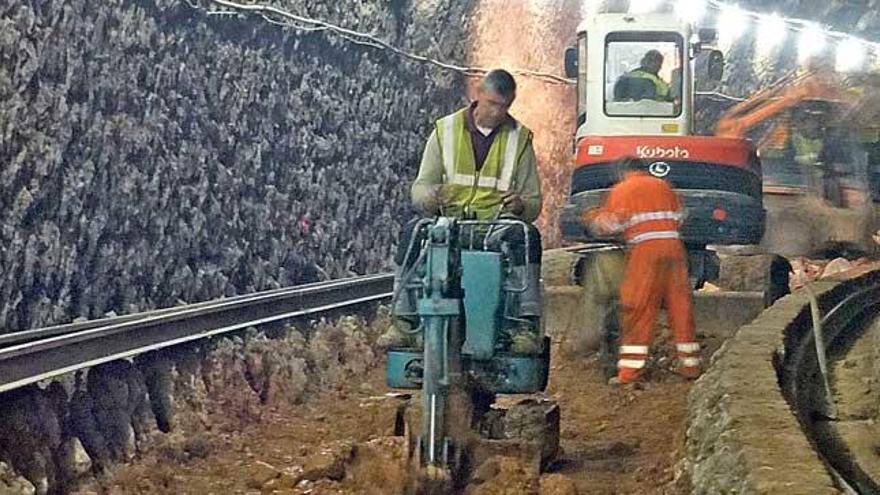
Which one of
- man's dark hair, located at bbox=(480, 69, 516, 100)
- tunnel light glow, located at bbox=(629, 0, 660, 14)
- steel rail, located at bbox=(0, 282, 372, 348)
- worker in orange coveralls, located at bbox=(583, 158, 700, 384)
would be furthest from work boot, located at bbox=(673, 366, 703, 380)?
tunnel light glow, located at bbox=(629, 0, 660, 14)

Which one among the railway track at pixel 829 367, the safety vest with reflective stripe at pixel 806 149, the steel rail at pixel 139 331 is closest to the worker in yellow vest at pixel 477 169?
the railway track at pixel 829 367

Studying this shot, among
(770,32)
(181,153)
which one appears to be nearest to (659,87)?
(181,153)

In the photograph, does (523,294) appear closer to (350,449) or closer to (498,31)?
(350,449)

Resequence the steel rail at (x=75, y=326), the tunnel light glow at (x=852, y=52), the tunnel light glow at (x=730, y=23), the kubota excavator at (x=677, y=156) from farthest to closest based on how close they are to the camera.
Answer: the tunnel light glow at (x=852, y=52) < the tunnel light glow at (x=730, y=23) < the kubota excavator at (x=677, y=156) < the steel rail at (x=75, y=326)

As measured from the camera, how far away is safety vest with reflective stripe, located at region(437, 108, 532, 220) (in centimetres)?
608

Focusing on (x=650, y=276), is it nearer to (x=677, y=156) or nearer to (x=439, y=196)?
(x=677, y=156)

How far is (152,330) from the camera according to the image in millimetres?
8180

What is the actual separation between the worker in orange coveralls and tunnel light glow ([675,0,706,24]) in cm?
1758

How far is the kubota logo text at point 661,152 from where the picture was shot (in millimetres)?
11594

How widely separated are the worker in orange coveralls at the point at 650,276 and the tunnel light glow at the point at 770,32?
23.5 meters

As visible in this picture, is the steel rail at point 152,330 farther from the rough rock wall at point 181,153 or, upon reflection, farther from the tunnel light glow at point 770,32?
the tunnel light glow at point 770,32

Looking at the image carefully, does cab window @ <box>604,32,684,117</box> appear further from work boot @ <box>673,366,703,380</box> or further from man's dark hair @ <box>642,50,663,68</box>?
work boot @ <box>673,366,703,380</box>

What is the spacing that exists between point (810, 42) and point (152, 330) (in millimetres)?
27325

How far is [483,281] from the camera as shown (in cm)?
576
